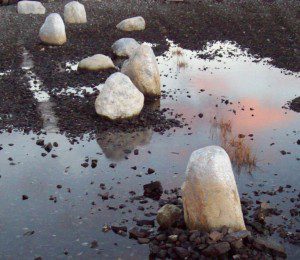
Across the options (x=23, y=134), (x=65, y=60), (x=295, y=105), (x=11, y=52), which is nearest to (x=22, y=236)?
(x=23, y=134)

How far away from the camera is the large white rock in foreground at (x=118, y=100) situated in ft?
40.0

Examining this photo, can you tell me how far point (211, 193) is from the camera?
7652mm

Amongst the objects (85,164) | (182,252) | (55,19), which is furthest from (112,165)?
(55,19)

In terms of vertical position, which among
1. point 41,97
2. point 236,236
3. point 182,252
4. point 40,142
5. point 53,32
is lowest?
point 182,252

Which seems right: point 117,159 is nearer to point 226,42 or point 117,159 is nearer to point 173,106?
point 173,106

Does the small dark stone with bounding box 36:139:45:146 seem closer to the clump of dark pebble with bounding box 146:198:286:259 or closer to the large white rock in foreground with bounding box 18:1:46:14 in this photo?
the clump of dark pebble with bounding box 146:198:286:259

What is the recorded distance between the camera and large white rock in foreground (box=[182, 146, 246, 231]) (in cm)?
764

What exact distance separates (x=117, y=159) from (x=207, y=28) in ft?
41.6

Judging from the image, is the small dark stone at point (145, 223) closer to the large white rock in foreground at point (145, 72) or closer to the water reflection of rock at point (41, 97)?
the water reflection of rock at point (41, 97)

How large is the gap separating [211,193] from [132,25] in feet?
49.4

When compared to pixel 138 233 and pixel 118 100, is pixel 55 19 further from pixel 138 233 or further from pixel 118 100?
pixel 138 233

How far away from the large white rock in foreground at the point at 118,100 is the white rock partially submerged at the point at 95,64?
3.77 m

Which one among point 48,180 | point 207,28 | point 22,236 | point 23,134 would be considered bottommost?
point 22,236

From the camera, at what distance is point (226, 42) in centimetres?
2012
